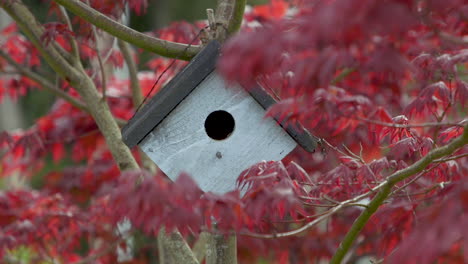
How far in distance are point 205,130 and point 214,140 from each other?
5 cm

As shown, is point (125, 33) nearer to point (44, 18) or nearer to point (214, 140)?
point (214, 140)

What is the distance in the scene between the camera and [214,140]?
2143 millimetres

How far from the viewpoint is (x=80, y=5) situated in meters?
2.24

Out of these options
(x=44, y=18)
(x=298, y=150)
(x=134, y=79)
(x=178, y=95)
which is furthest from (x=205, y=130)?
(x=44, y=18)

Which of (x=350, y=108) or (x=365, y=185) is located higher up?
(x=350, y=108)

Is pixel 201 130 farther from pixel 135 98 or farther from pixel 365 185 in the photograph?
pixel 135 98

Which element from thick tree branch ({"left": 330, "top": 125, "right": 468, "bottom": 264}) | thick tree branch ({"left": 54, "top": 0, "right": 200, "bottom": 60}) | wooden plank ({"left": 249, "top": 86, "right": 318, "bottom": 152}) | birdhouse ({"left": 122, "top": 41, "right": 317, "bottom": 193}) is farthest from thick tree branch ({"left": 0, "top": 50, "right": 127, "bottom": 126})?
thick tree branch ({"left": 330, "top": 125, "right": 468, "bottom": 264})

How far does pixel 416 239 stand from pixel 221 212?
0.57 metres

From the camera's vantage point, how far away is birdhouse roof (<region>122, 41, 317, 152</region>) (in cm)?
205

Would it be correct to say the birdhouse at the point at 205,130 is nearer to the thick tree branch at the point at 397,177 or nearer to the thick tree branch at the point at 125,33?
the thick tree branch at the point at 125,33

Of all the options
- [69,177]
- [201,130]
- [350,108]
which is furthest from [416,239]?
[69,177]

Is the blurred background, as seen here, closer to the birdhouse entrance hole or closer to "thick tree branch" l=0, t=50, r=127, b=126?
"thick tree branch" l=0, t=50, r=127, b=126

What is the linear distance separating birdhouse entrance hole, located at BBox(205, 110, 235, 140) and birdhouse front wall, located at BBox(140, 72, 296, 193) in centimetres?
16

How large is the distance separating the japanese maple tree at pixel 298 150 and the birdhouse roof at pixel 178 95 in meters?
0.10
